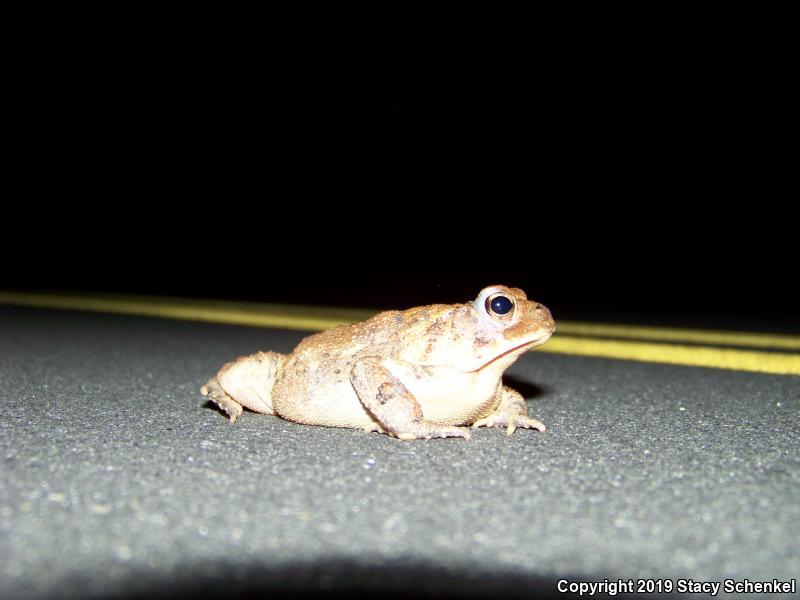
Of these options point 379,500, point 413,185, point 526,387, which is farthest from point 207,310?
point 413,185

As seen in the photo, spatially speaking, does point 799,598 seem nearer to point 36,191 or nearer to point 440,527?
point 440,527

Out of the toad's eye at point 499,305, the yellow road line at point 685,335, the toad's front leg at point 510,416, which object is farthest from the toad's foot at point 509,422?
the yellow road line at point 685,335

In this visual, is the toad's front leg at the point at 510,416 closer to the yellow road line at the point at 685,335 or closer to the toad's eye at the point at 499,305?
the toad's eye at the point at 499,305

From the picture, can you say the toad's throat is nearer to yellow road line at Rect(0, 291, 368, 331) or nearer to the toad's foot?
the toad's foot

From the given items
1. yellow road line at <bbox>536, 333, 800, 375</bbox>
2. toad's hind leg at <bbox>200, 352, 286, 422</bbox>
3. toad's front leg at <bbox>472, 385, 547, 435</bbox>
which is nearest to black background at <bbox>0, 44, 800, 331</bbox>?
yellow road line at <bbox>536, 333, 800, 375</bbox>

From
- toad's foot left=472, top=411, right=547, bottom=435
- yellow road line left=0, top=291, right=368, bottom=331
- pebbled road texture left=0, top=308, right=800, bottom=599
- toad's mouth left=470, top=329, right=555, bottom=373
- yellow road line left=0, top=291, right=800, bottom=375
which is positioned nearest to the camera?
pebbled road texture left=0, top=308, right=800, bottom=599

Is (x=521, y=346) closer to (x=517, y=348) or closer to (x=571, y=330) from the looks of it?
(x=517, y=348)
